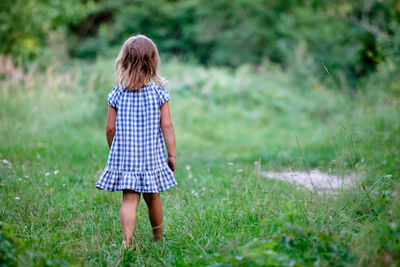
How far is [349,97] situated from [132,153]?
1032cm

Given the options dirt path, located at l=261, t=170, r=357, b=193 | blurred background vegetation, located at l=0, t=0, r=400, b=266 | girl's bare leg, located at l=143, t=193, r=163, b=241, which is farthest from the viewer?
dirt path, located at l=261, t=170, r=357, b=193

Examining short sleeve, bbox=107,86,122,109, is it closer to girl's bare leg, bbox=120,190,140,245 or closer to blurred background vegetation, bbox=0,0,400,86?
girl's bare leg, bbox=120,190,140,245

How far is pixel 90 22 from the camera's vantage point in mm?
29250

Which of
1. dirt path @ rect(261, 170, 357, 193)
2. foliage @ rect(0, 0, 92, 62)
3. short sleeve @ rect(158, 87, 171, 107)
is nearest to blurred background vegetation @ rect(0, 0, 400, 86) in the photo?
foliage @ rect(0, 0, 92, 62)

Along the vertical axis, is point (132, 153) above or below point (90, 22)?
below

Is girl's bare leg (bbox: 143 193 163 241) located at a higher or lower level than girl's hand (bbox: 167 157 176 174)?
lower

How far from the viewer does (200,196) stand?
4094 millimetres

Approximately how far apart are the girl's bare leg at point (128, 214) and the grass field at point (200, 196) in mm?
127

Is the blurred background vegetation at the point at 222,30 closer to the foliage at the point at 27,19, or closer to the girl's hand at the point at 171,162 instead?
the foliage at the point at 27,19

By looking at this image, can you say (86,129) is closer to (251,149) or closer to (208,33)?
(251,149)

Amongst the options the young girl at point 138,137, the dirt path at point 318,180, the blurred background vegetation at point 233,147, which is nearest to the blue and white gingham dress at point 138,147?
the young girl at point 138,137

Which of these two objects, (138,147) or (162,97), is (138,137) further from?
(162,97)

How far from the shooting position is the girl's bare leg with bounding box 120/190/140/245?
292cm

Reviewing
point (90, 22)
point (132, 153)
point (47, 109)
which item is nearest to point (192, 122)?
point (47, 109)
